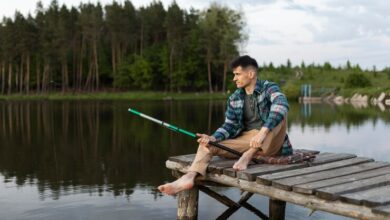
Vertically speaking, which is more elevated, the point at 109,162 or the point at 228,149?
the point at 228,149

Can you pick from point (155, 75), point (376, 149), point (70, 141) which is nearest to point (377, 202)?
point (376, 149)

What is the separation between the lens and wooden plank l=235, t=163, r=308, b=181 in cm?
604

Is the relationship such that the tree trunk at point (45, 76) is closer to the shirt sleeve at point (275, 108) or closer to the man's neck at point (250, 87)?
the man's neck at point (250, 87)

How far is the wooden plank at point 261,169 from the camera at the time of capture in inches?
238

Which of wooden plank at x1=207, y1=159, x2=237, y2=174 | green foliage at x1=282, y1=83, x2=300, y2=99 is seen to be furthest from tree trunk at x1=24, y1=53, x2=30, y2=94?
wooden plank at x1=207, y1=159, x2=237, y2=174

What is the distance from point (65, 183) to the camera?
36.6 ft

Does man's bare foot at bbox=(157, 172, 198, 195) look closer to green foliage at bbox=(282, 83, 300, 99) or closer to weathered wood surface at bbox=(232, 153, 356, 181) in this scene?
weathered wood surface at bbox=(232, 153, 356, 181)

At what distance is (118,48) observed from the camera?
65.9m

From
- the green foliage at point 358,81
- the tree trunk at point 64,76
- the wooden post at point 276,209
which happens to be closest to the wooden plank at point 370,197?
the wooden post at point 276,209

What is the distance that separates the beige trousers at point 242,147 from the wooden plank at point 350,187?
1.25 m

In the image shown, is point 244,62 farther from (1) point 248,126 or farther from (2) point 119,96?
(2) point 119,96

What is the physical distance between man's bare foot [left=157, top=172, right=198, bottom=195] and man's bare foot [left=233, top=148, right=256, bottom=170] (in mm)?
621

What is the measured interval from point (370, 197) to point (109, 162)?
32.4 feet

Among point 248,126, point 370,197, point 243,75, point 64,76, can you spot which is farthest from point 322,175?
point 64,76
